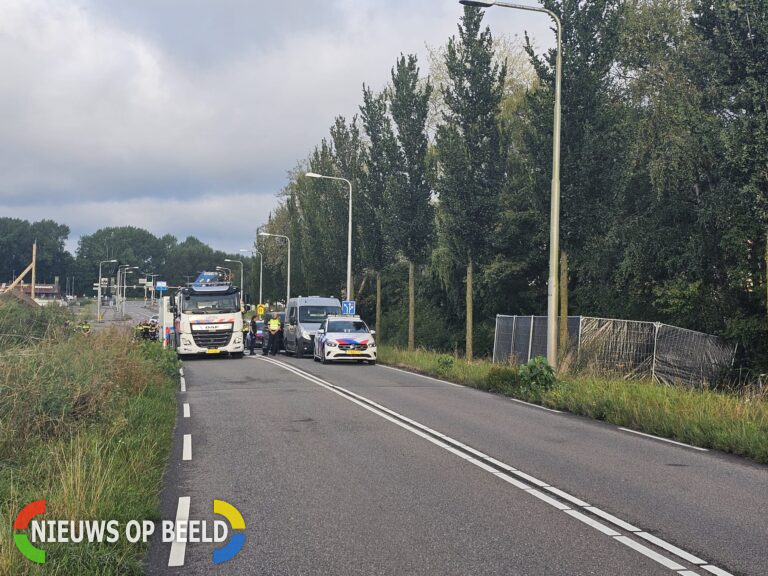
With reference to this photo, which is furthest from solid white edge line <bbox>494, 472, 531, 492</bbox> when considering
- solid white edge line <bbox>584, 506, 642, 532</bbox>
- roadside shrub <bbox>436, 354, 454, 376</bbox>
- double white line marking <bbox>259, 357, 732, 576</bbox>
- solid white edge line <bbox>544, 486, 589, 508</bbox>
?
roadside shrub <bbox>436, 354, 454, 376</bbox>

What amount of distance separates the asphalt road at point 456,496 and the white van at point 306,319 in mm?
20351

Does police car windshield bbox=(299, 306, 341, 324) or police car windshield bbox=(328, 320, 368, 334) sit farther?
police car windshield bbox=(299, 306, 341, 324)

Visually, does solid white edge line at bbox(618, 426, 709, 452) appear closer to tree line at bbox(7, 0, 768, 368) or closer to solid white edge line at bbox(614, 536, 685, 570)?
solid white edge line at bbox(614, 536, 685, 570)

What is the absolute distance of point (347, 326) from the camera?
29.7 m

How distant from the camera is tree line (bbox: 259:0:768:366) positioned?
24266 mm

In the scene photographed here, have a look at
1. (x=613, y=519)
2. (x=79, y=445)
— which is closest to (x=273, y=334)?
(x=79, y=445)

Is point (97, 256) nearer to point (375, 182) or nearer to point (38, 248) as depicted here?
point (38, 248)

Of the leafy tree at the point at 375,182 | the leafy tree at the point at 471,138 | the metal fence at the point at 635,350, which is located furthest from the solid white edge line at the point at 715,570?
the leafy tree at the point at 375,182

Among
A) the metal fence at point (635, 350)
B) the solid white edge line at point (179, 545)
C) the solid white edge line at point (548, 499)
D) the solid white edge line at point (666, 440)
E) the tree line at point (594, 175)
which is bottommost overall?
the solid white edge line at point (666, 440)

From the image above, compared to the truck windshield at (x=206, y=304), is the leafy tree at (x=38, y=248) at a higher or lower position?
higher

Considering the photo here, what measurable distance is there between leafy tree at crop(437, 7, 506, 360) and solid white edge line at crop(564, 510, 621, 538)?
24.1 metres

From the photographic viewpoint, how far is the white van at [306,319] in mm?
34906

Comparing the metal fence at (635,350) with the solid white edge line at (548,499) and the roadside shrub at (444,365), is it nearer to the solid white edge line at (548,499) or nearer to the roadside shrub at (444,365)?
the roadside shrub at (444,365)

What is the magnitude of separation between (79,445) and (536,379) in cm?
1072
